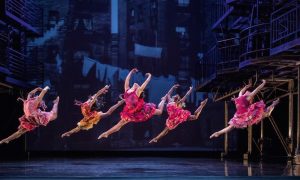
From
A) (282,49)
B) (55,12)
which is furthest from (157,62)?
(282,49)

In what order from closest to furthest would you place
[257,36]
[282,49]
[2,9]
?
[282,49], [257,36], [2,9]

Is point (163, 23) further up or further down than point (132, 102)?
further up

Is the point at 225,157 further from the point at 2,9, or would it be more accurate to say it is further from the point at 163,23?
the point at 2,9

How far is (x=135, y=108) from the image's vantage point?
18141 mm

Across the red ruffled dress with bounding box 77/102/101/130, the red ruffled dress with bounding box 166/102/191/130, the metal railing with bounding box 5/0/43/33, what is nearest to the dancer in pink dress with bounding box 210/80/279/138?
the red ruffled dress with bounding box 166/102/191/130

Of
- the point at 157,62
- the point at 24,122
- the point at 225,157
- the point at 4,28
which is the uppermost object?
the point at 4,28

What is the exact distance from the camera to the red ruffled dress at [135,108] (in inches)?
706

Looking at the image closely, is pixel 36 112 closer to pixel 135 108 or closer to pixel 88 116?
pixel 88 116

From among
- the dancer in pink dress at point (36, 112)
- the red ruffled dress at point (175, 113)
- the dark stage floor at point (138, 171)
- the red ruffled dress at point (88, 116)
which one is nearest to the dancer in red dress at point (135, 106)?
the red ruffled dress at point (175, 113)

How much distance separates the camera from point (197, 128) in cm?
2395

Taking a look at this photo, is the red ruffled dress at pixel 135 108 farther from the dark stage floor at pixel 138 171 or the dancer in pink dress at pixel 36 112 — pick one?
the dancer in pink dress at pixel 36 112

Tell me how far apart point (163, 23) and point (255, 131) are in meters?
6.73

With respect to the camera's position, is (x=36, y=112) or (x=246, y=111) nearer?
(x=246, y=111)

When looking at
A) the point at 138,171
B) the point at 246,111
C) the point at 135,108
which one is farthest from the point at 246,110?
the point at 138,171
